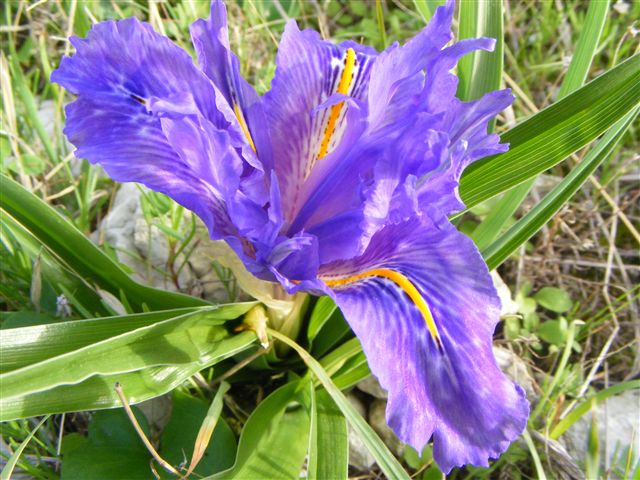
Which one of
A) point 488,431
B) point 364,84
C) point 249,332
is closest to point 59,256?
point 249,332

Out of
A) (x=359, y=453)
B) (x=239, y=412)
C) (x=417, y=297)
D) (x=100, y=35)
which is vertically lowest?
(x=359, y=453)

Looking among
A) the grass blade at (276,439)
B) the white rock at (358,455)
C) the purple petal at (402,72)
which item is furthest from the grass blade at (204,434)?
the purple petal at (402,72)

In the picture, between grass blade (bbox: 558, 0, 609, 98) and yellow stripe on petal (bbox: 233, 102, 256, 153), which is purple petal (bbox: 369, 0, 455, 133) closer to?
yellow stripe on petal (bbox: 233, 102, 256, 153)

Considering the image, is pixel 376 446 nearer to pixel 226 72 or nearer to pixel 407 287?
pixel 407 287

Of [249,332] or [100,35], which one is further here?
[249,332]

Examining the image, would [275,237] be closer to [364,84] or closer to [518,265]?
[364,84]

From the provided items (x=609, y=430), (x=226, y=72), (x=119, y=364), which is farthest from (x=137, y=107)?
(x=609, y=430)

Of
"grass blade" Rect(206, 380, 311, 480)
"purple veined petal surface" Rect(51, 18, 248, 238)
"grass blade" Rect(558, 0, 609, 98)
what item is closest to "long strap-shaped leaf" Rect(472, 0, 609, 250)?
"grass blade" Rect(558, 0, 609, 98)
